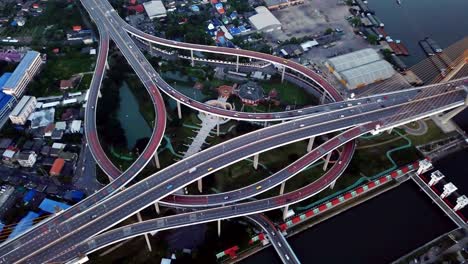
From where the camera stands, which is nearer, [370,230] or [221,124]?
[370,230]

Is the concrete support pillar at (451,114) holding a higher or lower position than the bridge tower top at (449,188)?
higher

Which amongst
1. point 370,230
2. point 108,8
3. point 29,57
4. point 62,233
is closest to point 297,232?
point 370,230

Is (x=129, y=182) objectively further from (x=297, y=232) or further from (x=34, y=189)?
(x=297, y=232)

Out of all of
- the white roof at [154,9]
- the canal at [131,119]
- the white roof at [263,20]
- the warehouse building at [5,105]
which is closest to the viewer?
the canal at [131,119]

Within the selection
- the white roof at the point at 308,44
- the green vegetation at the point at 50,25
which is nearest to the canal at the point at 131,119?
the green vegetation at the point at 50,25

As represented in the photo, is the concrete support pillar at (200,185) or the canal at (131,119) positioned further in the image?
the canal at (131,119)

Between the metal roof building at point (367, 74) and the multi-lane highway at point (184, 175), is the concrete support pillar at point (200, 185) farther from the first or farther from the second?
the metal roof building at point (367, 74)

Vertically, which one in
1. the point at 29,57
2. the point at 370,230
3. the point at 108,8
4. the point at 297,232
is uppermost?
the point at 108,8
